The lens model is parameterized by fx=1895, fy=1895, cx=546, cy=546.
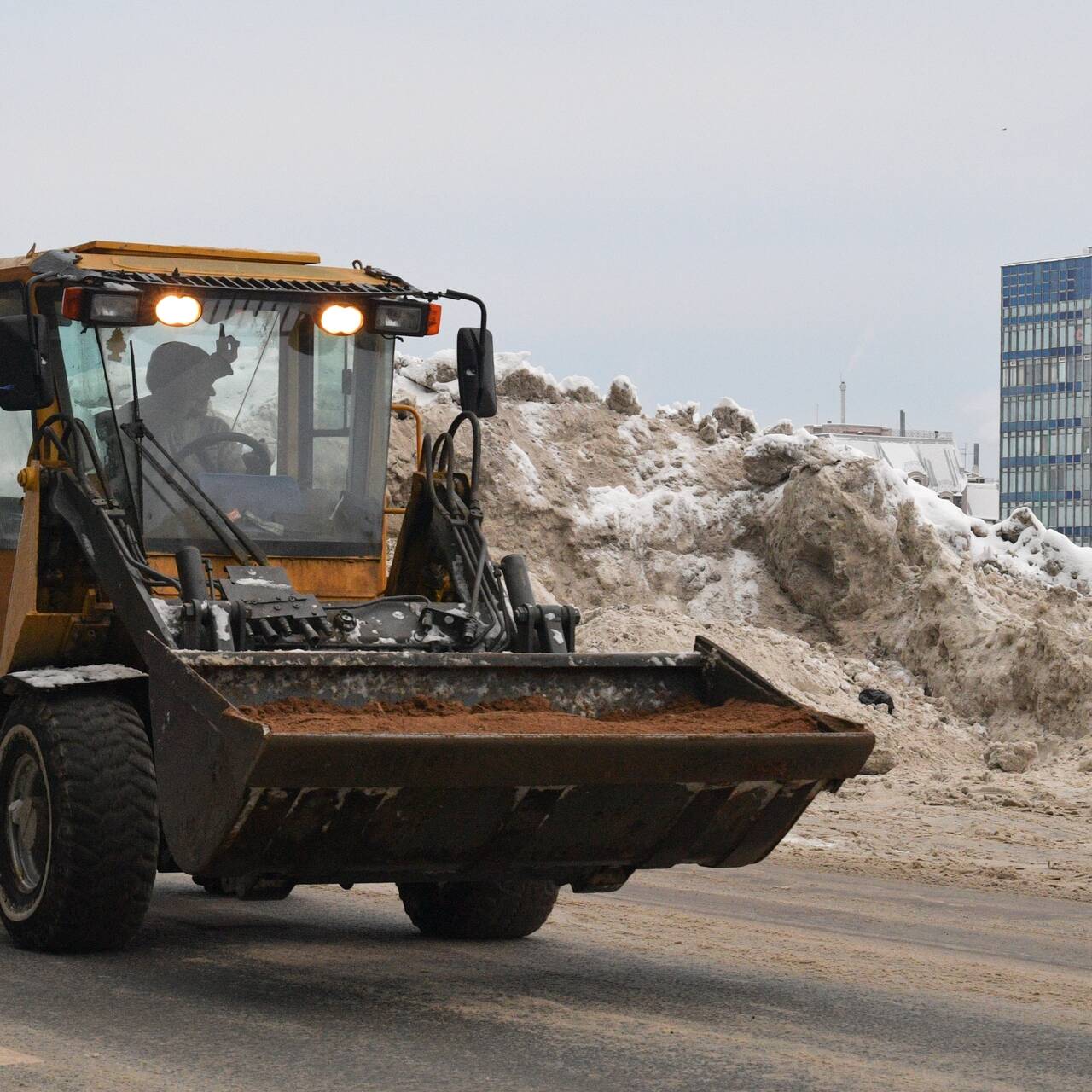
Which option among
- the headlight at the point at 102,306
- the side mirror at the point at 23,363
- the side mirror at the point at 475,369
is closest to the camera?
the side mirror at the point at 23,363

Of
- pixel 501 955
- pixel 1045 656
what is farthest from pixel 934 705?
pixel 501 955

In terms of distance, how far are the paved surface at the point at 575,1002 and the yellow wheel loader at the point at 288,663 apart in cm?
39

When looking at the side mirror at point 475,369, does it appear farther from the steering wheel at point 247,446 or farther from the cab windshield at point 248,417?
the steering wheel at point 247,446

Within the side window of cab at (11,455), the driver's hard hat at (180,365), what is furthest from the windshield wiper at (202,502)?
the side window of cab at (11,455)

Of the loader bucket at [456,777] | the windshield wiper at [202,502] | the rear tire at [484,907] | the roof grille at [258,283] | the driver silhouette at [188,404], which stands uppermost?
the roof grille at [258,283]

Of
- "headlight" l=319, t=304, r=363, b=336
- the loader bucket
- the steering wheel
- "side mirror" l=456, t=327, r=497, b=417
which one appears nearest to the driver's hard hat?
the steering wheel

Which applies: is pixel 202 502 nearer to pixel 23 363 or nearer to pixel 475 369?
pixel 23 363

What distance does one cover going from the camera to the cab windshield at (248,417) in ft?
27.4

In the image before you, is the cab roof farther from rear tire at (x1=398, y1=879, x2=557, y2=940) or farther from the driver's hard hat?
rear tire at (x1=398, y1=879, x2=557, y2=940)

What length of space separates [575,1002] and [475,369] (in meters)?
3.20

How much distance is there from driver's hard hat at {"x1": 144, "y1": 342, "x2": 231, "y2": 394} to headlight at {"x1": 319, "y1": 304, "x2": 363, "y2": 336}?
51 cm

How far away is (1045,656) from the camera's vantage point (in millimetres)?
18797

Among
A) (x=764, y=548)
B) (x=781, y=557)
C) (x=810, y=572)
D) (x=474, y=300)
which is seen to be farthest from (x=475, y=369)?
(x=764, y=548)

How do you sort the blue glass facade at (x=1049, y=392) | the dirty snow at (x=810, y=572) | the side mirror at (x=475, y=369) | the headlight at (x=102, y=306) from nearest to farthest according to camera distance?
the headlight at (x=102, y=306), the side mirror at (x=475, y=369), the dirty snow at (x=810, y=572), the blue glass facade at (x=1049, y=392)
